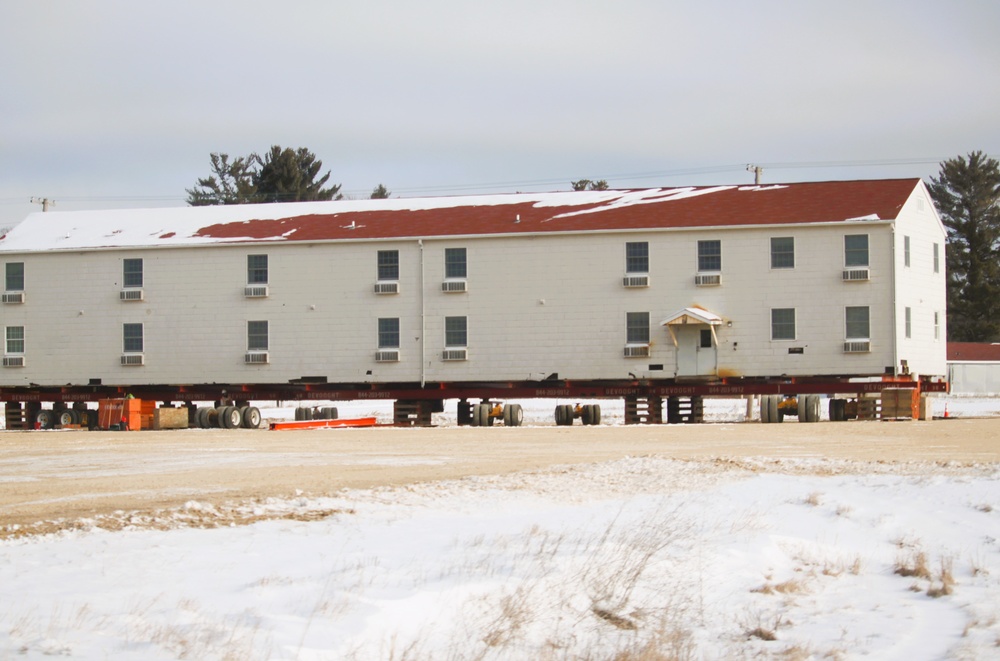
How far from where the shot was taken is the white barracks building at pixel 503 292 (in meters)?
40.3

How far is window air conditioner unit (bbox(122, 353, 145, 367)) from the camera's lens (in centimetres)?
4462

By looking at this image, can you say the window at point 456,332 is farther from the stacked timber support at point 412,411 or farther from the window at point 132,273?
the window at point 132,273

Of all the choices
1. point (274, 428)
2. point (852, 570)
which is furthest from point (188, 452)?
point (852, 570)

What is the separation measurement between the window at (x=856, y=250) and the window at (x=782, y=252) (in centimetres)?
183

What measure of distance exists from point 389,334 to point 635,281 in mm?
9111

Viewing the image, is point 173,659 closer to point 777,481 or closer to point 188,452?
point 777,481

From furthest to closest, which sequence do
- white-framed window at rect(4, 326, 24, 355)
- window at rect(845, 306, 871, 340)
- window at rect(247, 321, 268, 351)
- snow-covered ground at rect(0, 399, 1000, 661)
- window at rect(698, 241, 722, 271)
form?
white-framed window at rect(4, 326, 24, 355) → window at rect(247, 321, 268, 351) → window at rect(698, 241, 722, 271) → window at rect(845, 306, 871, 340) → snow-covered ground at rect(0, 399, 1000, 661)

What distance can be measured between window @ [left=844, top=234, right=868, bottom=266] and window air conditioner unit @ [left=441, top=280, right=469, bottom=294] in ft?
43.6

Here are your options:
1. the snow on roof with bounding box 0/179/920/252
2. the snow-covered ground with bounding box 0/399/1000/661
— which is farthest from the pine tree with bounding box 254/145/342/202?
the snow-covered ground with bounding box 0/399/1000/661

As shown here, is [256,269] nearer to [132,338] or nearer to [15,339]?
[132,338]

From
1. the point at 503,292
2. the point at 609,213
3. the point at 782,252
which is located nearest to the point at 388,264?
the point at 503,292

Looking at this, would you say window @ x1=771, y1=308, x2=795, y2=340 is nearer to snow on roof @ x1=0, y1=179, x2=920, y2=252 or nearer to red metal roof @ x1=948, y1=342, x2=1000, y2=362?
snow on roof @ x1=0, y1=179, x2=920, y2=252

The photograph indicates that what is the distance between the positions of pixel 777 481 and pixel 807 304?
870 inches

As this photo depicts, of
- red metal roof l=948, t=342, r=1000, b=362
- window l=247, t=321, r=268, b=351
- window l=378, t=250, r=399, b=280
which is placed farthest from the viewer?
red metal roof l=948, t=342, r=1000, b=362
